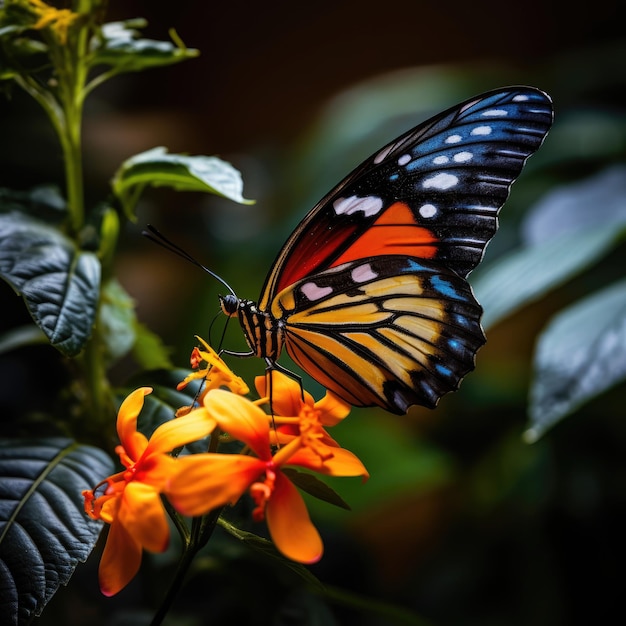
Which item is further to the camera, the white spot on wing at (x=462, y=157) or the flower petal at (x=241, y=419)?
the white spot on wing at (x=462, y=157)

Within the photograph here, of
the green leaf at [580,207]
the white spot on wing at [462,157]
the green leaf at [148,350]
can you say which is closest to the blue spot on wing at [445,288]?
the white spot on wing at [462,157]

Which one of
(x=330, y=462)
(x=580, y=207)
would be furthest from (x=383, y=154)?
(x=580, y=207)

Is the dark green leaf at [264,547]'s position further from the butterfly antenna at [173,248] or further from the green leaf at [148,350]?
the green leaf at [148,350]

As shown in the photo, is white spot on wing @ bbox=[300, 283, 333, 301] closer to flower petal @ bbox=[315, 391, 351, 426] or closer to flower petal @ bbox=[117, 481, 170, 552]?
flower petal @ bbox=[315, 391, 351, 426]

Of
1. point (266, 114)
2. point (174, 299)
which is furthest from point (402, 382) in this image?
point (266, 114)

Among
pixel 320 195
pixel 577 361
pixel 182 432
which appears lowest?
pixel 320 195

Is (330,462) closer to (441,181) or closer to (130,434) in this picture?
(130,434)

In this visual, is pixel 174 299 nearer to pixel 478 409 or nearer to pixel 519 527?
pixel 478 409
